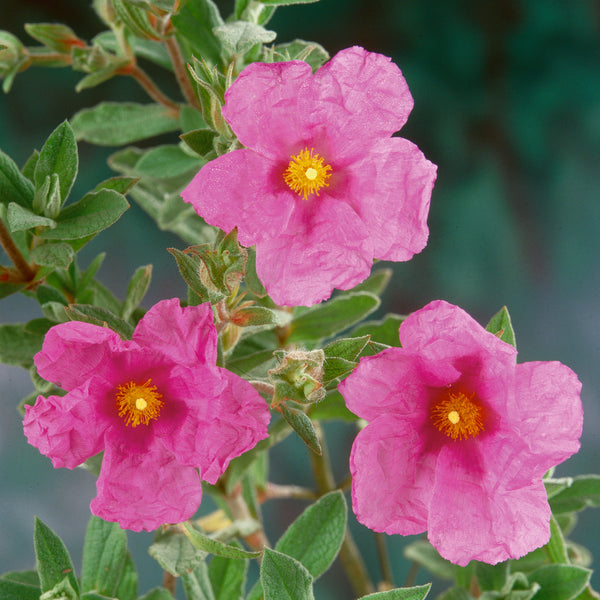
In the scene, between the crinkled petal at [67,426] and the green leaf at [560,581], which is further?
the green leaf at [560,581]

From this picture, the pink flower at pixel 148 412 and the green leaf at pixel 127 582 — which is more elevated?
the pink flower at pixel 148 412

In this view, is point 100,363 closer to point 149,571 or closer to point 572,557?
point 572,557

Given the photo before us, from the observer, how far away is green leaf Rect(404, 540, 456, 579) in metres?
1.47

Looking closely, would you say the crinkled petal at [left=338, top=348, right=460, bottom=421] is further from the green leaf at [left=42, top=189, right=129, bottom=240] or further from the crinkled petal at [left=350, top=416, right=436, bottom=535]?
the green leaf at [left=42, top=189, right=129, bottom=240]

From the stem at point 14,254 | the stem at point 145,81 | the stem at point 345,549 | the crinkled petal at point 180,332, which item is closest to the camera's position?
the crinkled petal at point 180,332

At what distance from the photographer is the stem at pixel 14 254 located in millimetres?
1030

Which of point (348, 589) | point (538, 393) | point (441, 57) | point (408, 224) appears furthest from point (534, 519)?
point (441, 57)

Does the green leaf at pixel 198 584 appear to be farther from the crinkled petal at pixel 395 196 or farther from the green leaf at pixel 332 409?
the crinkled petal at pixel 395 196

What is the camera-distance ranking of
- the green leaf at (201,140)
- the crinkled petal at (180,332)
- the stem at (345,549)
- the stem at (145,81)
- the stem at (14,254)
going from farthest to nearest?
the stem at (345,549) < the stem at (145,81) < the stem at (14,254) < the green leaf at (201,140) < the crinkled petal at (180,332)

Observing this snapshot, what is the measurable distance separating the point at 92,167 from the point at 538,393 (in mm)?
1321

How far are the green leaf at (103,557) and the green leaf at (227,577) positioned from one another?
126mm

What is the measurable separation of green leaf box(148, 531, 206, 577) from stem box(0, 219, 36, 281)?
13.4 inches

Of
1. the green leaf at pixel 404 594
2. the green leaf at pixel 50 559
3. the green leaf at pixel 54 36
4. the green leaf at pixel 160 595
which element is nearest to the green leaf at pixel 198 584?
the green leaf at pixel 160 595

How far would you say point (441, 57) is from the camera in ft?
6.63
